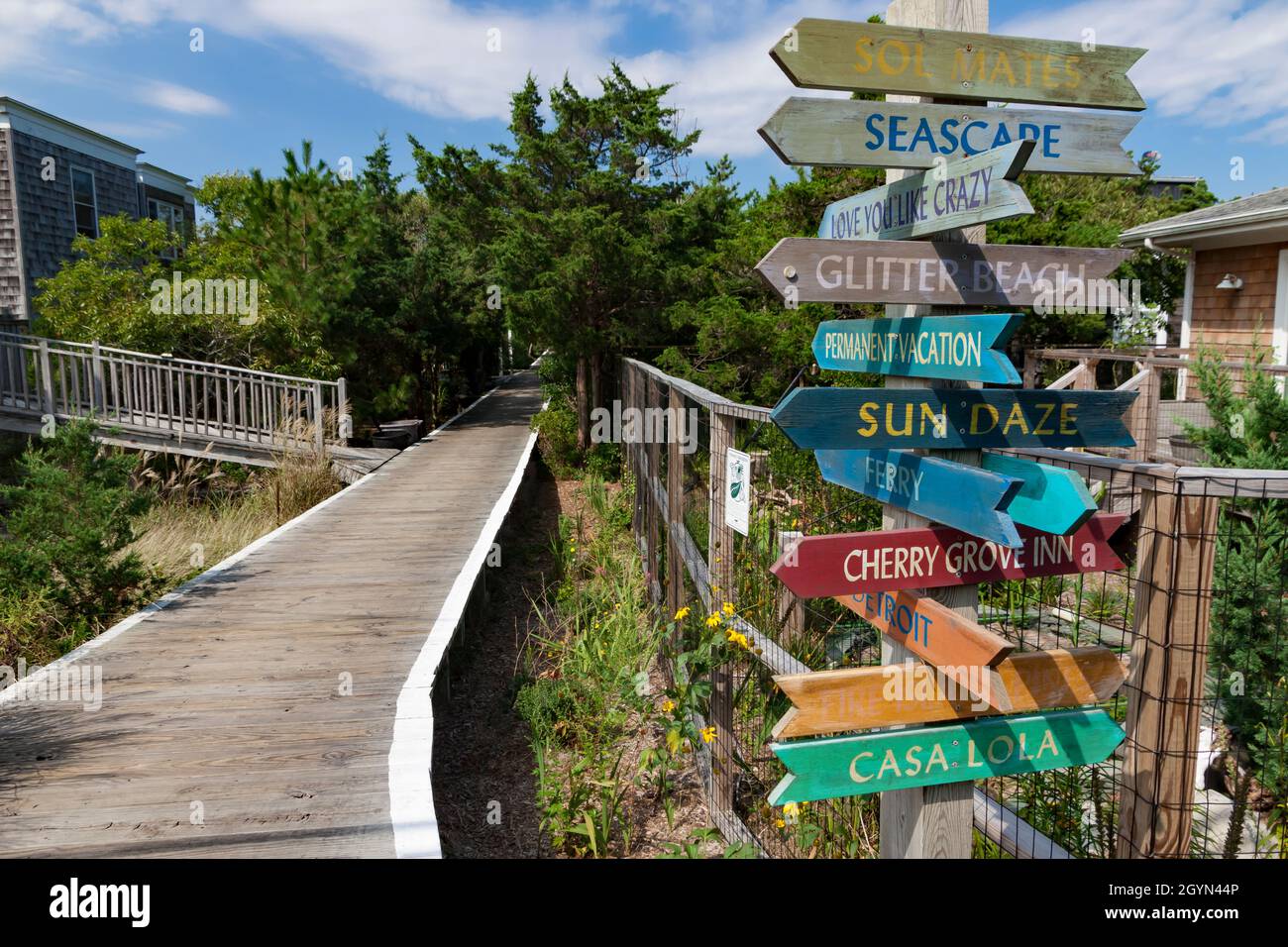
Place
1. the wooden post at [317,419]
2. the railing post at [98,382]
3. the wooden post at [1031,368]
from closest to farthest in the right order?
the railing post at [98,382] → the wooden post at [317,419] → the wooden post at [1031,368]

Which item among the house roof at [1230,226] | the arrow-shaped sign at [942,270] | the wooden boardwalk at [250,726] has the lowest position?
the wooden boardwalk at [250,726]

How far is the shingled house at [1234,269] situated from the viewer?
455 inches

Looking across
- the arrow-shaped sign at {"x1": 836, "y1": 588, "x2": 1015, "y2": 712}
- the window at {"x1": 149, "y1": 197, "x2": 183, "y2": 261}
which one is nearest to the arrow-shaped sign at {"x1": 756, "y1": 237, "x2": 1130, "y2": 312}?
the arrow-shaped sign at {"x1": 836, "y1": 588, "x2": 1015, "y2": 712}

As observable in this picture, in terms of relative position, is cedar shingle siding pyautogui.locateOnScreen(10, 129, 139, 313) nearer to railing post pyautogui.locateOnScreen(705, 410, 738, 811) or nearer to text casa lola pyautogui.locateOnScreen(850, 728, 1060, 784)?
railing post pyautogui.locateOnScreen(705, 410, 738, 811)

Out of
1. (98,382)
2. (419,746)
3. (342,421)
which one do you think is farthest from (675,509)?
(98,382)

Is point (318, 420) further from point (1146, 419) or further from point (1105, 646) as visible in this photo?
point (1105, 646)

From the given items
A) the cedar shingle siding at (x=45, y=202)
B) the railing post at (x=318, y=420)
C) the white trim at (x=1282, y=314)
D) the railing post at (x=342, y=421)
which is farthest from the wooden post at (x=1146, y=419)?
the cedar shingle siding at (x=45, y=202)

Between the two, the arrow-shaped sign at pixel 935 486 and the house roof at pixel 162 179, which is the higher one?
the house roof at pixel 162 179

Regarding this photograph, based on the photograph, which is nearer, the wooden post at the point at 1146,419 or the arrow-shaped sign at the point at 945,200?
the arrow-shaped sign at the point at 945,200

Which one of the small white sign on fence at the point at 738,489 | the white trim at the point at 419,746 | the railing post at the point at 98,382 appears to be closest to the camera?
the white trim at the point at 419,746

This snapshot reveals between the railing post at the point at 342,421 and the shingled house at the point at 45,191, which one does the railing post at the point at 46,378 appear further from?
the shingled house at the point at 45,191

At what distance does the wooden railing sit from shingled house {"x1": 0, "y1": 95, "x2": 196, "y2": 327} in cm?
698

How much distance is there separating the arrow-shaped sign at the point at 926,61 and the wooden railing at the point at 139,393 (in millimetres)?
11172
